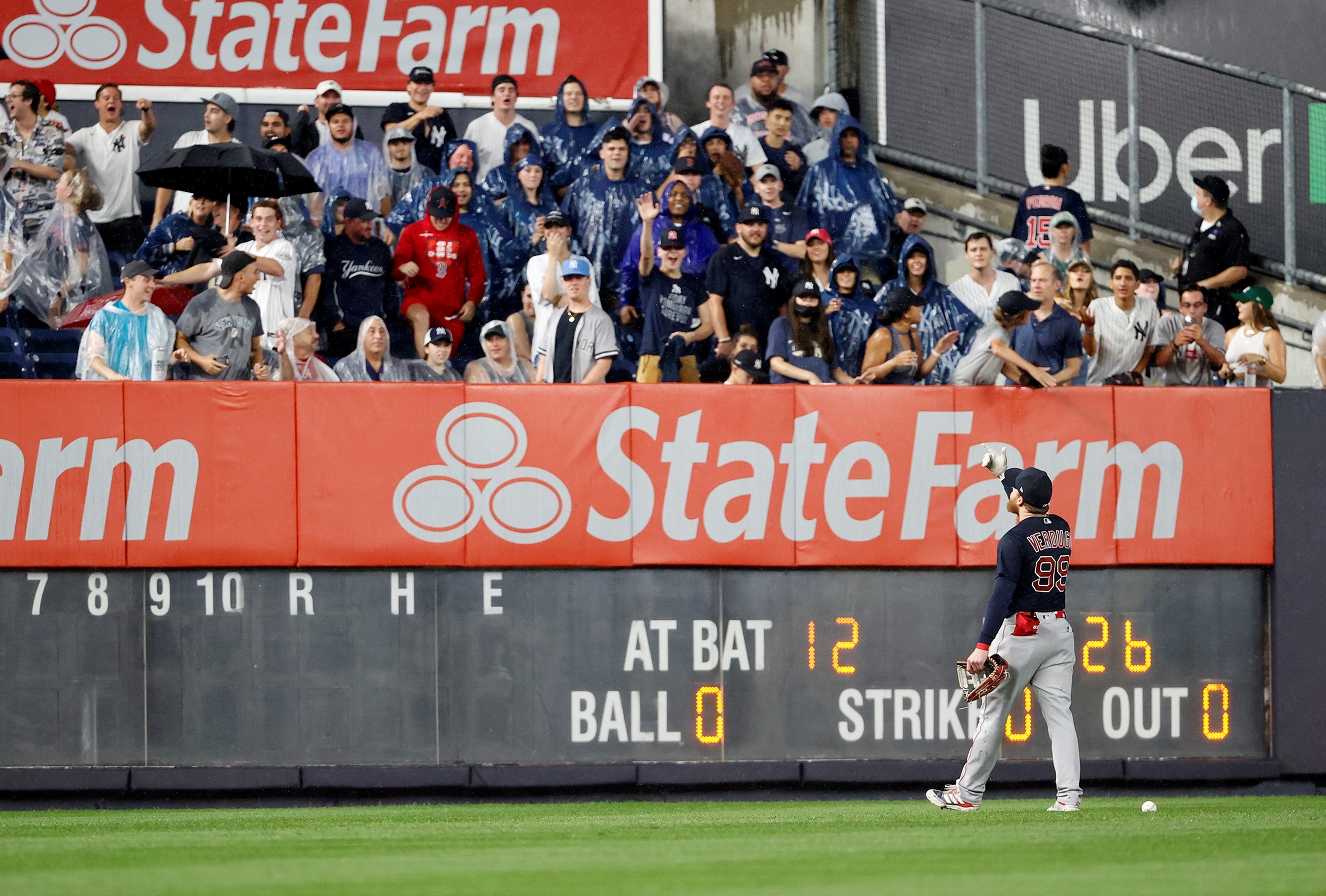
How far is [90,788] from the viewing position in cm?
1207

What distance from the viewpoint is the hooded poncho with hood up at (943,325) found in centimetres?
1423

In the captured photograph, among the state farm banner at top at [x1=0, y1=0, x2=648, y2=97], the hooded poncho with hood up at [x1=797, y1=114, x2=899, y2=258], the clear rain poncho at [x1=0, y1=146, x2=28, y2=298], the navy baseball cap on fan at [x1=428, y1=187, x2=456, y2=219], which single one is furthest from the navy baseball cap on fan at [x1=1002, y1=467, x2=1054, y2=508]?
the state farm banner at top at [x1=0, y1=0, x2=648, y2=97]

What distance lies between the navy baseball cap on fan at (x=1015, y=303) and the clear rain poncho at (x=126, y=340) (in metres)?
Result: 6.29

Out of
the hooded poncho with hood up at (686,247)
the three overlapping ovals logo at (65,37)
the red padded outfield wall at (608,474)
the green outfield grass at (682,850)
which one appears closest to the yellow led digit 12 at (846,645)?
the red padded outfield wall at (608,474)

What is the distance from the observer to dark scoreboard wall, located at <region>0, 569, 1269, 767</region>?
39.8 ft

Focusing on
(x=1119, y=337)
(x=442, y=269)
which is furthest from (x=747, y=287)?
(x=1119, y=337)

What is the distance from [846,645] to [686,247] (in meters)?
4.31

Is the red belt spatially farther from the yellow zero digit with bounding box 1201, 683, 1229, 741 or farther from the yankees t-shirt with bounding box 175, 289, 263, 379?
the yankees t-shirt with bounding box 175, 289, 263, 379

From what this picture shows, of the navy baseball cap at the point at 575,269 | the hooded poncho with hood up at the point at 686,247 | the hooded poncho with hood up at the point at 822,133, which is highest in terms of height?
the hooded poncho with hood up at the point at 822,133

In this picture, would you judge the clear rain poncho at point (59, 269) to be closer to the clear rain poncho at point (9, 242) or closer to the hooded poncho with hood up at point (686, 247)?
the clear rain poncho at point (9, 242)

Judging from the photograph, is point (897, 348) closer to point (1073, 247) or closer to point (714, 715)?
point (1073, 247)

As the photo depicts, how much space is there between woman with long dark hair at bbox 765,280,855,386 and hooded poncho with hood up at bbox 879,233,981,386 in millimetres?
816

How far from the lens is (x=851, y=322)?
14.4 meters

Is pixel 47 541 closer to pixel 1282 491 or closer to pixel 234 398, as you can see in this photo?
pixel 234 398
